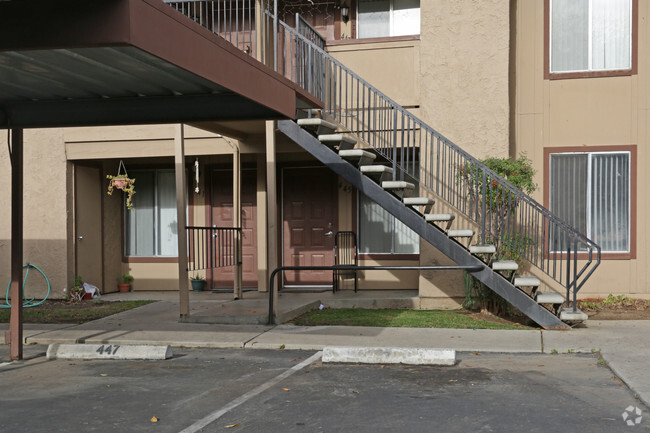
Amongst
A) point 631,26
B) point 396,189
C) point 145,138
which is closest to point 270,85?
point 396,189

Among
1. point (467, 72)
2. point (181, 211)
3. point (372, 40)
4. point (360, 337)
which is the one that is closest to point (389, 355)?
point (360, 337)

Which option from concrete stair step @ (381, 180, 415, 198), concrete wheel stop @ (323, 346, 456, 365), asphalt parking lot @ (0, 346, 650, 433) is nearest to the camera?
asphalt parking lot @ (0, 346, 650, 433)

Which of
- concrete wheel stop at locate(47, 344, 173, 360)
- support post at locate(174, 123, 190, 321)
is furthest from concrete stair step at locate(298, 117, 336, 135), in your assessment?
concrete wheel stop at locate(47, 344, 173, 360)

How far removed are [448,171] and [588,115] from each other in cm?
265

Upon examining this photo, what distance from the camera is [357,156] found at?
10.4m

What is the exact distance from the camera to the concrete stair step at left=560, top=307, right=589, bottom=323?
9531mm

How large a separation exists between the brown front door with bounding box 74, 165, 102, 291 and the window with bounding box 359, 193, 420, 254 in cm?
520

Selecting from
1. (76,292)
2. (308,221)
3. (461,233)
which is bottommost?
(76,292)

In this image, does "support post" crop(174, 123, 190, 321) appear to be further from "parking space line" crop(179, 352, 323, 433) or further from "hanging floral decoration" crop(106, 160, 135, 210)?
"hanging floral decoration" crop(106, 160, 135, 210)

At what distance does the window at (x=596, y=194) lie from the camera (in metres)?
11.9

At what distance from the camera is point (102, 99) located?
798 cm

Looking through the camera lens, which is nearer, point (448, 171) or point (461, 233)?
point (461, 233)

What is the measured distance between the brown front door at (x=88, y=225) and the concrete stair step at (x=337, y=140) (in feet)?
18.6

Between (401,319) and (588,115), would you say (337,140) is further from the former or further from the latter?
(588,115)
